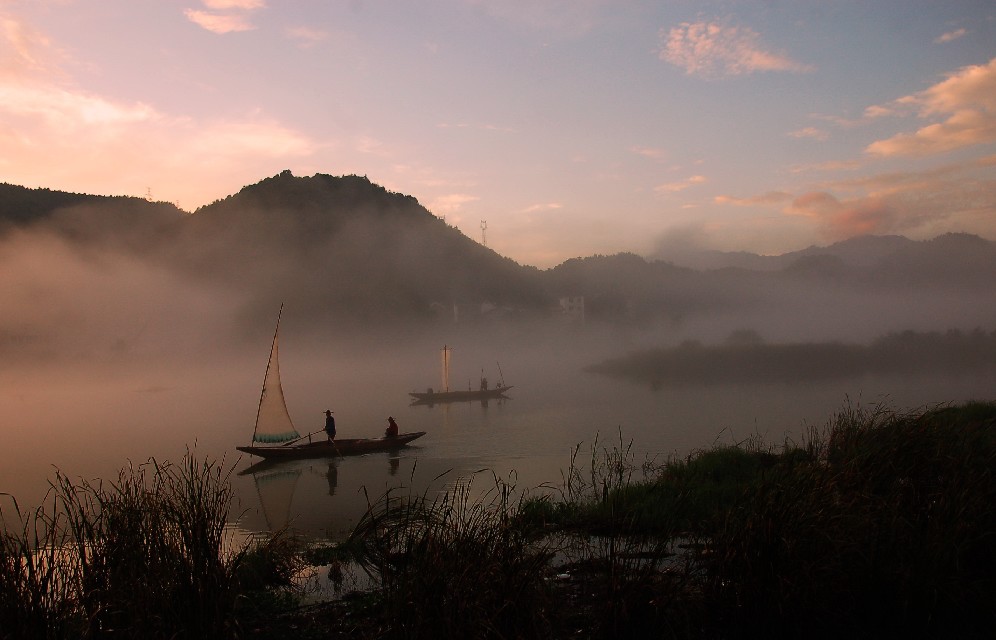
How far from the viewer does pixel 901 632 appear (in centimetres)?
810

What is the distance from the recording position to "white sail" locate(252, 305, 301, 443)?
122ft

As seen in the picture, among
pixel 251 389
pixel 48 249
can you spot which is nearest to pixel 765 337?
pixel 251 389

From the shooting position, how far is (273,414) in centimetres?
3816

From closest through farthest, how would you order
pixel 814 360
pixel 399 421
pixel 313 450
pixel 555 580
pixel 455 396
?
1. pixel 555 580
2. pixel 313 450
3. pixel 399 421
4. pixel 455 396
5. pixel 814 360

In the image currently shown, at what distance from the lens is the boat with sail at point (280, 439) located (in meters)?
34.6

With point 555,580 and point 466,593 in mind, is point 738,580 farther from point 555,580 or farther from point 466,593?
point 466,593

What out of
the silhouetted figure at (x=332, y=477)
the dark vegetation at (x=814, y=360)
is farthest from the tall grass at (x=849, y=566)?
the dark vegetation at (x=814, y=360)

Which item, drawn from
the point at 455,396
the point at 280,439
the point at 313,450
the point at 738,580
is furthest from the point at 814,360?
the point at 738,580

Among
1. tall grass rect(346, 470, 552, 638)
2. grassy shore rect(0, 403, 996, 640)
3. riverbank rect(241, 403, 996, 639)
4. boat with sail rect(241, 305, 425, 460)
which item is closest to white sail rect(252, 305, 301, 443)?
boat with sail rect(241, 305, 425, 460)

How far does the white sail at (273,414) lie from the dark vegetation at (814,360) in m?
53.2

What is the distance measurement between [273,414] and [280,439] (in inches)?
57.6

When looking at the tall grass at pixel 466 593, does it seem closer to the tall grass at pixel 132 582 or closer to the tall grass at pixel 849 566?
the tall grass at pixel 132 582

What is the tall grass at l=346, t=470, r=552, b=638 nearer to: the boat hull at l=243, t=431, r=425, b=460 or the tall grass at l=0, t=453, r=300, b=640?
the tall grass at l=0, t=453, r=300, b=640

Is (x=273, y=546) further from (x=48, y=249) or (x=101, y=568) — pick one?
(x=48, y=249)
